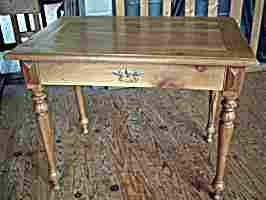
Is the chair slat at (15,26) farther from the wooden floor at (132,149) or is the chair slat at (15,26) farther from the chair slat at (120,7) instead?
the chair slat at (120,7)

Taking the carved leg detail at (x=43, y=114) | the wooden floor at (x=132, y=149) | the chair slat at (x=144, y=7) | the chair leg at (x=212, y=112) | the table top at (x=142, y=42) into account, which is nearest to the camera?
the table top at (x=142, y=42)

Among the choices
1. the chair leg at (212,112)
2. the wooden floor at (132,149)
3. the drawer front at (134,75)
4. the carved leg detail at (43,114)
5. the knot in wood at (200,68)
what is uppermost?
the knot in wood at (200,68)

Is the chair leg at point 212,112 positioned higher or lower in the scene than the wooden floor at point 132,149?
higher

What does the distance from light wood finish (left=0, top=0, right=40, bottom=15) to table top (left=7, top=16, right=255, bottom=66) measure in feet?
2.73

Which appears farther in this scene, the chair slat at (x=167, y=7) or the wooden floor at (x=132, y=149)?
the chair slat at (x=167, y=7)

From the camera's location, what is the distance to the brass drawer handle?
3.68ft

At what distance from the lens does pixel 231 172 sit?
1565 millimetres

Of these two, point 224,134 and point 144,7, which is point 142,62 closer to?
point 224,134

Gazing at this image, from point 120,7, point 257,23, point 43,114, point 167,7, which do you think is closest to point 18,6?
point 120,7

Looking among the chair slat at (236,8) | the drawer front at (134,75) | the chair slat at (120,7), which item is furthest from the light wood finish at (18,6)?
the chair slat at (236,8)

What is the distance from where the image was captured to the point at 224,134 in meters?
1.21

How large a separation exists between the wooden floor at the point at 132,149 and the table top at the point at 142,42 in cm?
72

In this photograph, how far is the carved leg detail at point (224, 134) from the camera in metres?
1.14

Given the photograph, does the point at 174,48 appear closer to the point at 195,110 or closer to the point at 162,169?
the point at 162,169
